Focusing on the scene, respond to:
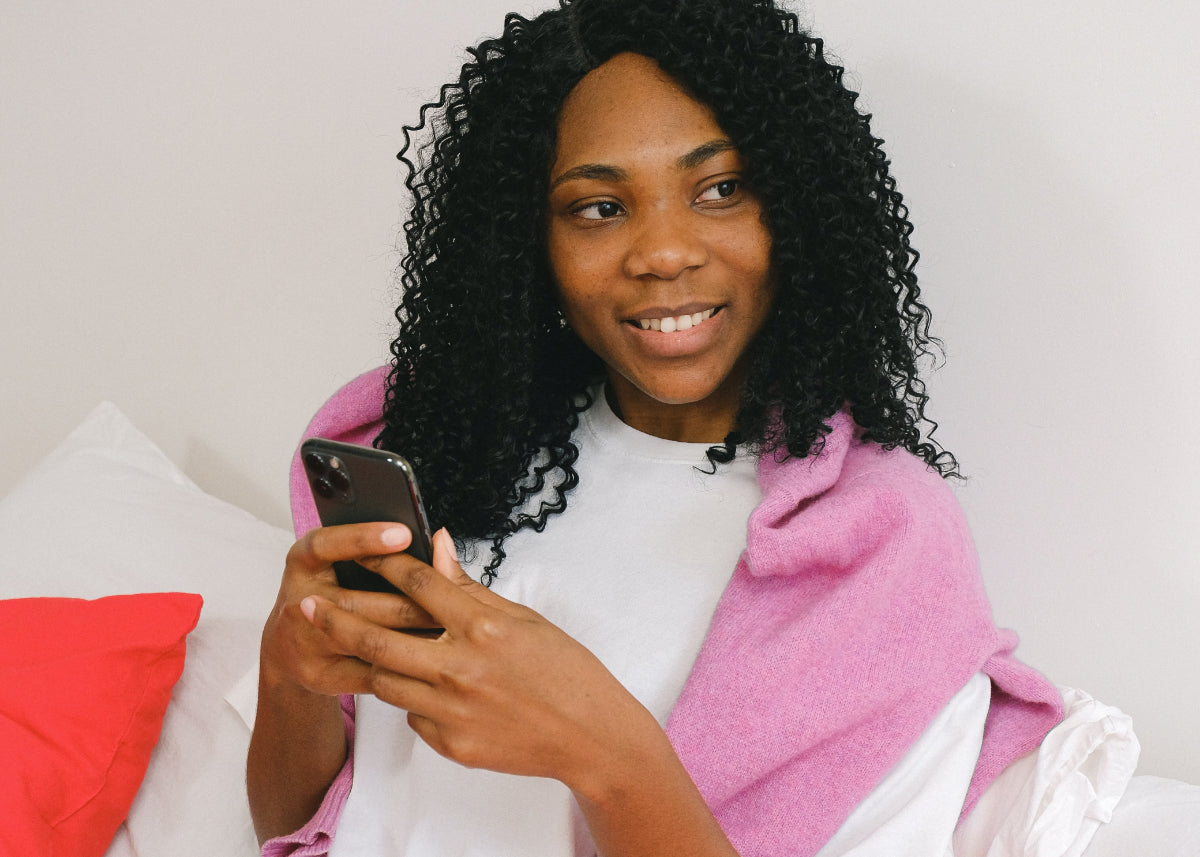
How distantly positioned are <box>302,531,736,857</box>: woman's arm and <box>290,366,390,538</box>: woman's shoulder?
426 mm

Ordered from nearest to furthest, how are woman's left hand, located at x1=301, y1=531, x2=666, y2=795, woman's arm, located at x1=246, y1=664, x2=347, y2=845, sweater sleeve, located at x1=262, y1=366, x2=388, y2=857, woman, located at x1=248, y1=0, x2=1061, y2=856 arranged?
woman's left hand, located at x1=301, y1=531, x2=666, y2=795 → woman, located at x1=248, y1=0, x2=1061, y2=856 → woman's arm, located at x1=246, y1=664, x2=347, y2=845 → sweater sleeve, located at x1=262, y1=366, x2=388, y2=857

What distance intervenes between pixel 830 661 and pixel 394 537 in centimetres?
38

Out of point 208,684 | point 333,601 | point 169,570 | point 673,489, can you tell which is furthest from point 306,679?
point 169,570

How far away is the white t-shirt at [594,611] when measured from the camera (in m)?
1.00

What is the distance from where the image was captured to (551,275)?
3.67ft

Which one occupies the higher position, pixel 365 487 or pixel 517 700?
pixel 365 487

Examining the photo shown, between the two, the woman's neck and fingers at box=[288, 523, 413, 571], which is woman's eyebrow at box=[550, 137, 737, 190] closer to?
the woman's neck

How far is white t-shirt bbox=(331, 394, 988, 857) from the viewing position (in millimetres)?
996

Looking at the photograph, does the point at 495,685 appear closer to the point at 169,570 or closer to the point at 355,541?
the point at 355,541

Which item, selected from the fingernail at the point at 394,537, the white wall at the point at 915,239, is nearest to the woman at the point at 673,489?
the fingernail at the point at 394,537

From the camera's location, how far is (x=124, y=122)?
164 centimetres

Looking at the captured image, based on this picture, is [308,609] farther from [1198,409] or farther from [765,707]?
[1198,409]

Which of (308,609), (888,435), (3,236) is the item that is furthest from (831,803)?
(3,236)

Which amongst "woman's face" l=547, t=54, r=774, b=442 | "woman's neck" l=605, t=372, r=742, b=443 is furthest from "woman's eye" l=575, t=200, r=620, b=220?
"woman's neck" l=605, t=372, r=742, b=443
